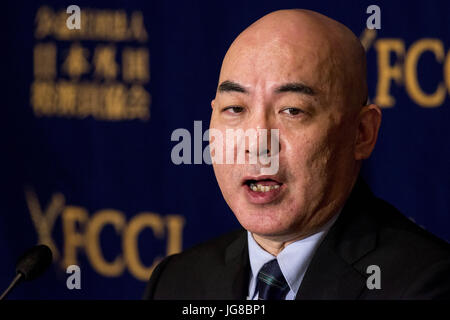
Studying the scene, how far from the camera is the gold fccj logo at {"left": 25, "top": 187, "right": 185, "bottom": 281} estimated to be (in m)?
2.11

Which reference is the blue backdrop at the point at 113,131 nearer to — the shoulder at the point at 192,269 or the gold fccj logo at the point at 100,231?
the gold fccj logo at the point at 100,231

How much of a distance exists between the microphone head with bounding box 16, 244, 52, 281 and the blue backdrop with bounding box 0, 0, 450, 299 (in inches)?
38.5

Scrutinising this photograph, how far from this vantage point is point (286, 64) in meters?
1.09

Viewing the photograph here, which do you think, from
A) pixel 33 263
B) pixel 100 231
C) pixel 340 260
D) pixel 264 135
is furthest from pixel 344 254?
pixel 100 231

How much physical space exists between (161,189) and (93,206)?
0.20 m

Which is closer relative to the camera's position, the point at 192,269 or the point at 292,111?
the point at 292,111

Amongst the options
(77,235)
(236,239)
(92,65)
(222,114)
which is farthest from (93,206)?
(222,114)

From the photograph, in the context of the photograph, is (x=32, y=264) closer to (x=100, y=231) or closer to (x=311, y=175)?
(x=311, y=175)

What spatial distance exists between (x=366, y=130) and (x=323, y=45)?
17cm

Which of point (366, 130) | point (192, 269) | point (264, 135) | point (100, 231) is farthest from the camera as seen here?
point (100, 231)

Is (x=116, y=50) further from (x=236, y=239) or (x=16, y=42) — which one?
(x=236, y=239)

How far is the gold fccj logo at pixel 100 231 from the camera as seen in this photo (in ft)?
6.91

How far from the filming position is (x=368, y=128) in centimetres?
119
